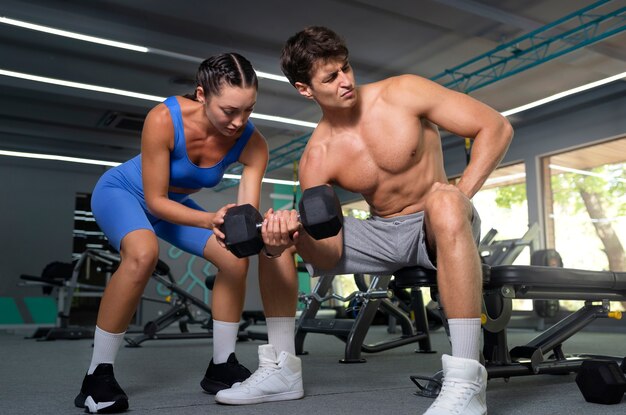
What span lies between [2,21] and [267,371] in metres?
4.91

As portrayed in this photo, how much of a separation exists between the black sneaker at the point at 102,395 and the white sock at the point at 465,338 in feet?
2.98

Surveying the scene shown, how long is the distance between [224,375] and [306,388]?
1.00 feet

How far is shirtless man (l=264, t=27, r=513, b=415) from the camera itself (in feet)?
5.50

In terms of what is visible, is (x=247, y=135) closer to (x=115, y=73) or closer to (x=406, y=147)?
(x=406, y=147)

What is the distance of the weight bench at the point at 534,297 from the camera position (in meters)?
1.94

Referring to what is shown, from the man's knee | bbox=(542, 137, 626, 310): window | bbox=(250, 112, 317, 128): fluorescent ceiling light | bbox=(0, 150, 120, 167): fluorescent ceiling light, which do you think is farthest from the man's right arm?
bbox=(0, 150, 120, 167): fluorescent ceiling light

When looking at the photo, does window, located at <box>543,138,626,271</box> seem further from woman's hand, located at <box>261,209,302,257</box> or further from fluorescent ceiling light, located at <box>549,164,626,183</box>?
woman's hand, located at <box>261,209,302,257</box>

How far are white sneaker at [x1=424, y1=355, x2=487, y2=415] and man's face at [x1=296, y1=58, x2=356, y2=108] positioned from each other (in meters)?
0.81

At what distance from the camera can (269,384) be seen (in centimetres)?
174

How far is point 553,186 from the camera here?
25.1ft

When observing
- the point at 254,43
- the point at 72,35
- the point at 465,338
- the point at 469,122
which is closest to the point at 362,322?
the point at 469,122

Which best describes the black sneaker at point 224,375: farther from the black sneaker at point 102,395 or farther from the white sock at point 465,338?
the white sock at point 465,338

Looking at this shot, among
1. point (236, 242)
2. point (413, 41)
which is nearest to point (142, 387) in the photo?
point (236, 242)

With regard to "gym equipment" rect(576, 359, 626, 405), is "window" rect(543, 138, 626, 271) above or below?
above
